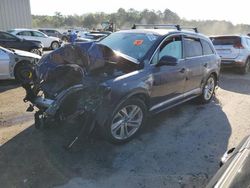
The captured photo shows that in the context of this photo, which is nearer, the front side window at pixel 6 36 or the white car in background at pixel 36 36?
the front side window at pixel 6 36

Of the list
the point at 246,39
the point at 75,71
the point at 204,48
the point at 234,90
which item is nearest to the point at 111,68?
the point at 75,71

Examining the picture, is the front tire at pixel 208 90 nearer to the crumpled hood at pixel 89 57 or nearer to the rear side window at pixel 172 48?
the rear side window at pixel 172 48

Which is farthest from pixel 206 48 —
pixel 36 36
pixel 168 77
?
pixel 36 36

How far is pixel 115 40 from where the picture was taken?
5621mm

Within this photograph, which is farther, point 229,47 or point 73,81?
point 229,47

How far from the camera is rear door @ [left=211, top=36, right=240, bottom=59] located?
1079cm

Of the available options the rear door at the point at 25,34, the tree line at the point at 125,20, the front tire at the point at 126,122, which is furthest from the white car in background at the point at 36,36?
the tree line at the point at 125,20

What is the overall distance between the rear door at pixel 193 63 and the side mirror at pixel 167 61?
2.95 ft

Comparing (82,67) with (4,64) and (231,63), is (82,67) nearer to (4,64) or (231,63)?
(4,64)

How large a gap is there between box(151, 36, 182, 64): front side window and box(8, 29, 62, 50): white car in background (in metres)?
14.6

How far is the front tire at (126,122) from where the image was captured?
4297 mm

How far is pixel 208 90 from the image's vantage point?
700 centimetres

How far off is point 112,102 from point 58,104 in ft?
2.58

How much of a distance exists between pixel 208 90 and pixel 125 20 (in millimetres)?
73612
